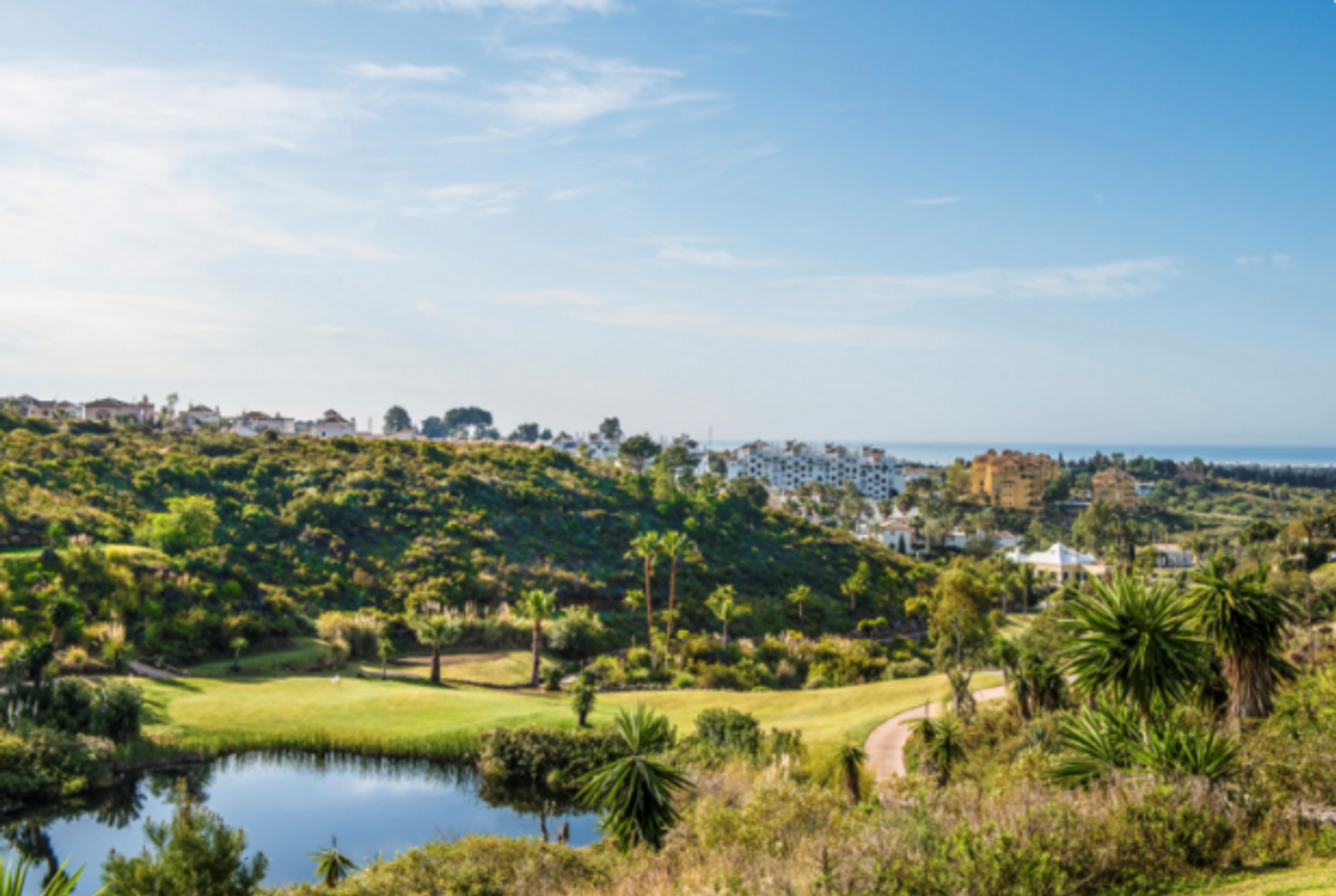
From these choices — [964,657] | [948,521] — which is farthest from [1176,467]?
[964,657]

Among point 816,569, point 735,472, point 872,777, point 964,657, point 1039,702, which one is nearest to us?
point 872,777

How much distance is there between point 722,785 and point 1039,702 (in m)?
11.7

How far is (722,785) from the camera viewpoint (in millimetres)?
16547

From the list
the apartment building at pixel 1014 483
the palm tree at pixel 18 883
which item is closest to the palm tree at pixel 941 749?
the palm tree at pixel 18 883

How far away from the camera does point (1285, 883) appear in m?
8.05

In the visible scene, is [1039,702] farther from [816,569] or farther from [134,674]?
[816,569]

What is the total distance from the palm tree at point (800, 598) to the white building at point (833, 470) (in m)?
101

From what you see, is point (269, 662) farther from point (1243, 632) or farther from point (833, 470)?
point (833, 470)

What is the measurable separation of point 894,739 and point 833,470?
446ft

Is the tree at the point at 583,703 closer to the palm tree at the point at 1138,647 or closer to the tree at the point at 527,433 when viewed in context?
the palm tree at the point at 1138,647

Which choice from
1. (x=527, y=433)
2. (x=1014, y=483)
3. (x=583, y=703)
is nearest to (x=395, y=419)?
(x=527, y=433)

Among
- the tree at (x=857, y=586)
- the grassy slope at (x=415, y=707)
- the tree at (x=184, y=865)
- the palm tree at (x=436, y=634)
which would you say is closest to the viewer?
the tree at (x=184, y=865)

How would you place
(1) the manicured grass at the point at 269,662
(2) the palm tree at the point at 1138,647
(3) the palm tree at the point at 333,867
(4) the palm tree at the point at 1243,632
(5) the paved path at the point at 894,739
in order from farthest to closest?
(1) the manicured grass at the point at 269,662
(5) the paved path at the point at 894,739
(3) the palm tree at the point at 333,867
(4) the palm tree at the point at 1243,632
(2) the palm tree at the point at 1138,647

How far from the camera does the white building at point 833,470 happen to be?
516 feet
